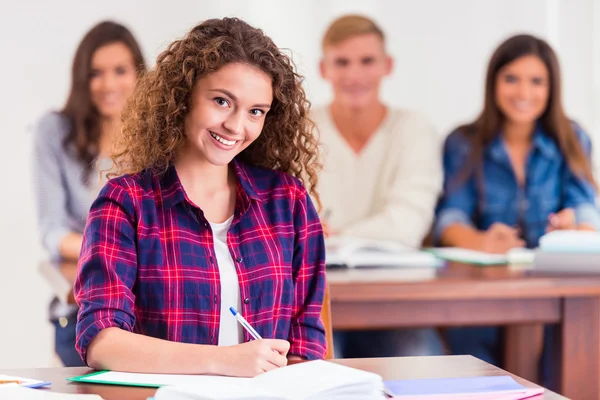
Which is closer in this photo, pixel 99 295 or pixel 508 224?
pixel 99 295

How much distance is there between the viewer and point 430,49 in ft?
12.6

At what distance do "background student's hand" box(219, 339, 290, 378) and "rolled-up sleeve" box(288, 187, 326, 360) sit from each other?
27 centimetres

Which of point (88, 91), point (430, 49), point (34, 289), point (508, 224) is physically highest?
point (430, 49)

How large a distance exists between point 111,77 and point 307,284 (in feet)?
5.83

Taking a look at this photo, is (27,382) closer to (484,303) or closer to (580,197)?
(484,303)

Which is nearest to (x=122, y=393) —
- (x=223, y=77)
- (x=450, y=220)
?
(x=223, y=77)

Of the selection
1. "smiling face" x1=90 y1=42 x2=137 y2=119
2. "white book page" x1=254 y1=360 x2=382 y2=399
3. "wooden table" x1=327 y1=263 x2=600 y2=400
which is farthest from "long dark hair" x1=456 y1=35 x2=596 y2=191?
"white book page" x1=254 y1=360 x2=382 y2=399

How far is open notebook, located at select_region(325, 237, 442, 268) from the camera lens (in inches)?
98.4

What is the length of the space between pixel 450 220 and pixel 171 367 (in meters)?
1.99

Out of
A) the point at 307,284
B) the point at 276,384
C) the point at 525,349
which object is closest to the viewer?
the point at 276,384

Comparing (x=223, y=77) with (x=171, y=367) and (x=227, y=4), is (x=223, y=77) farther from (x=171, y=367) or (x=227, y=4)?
(x=227, y=4)

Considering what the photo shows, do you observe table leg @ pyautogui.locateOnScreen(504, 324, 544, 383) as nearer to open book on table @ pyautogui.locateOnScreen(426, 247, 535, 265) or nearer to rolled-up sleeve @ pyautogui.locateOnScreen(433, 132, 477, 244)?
open book on table @ pyautogui.locateOnScreen(426, 247, 535, 265)

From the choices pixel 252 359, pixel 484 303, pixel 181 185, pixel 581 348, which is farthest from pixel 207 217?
pixel 581 348

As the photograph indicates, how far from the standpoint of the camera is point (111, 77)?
319 cm
